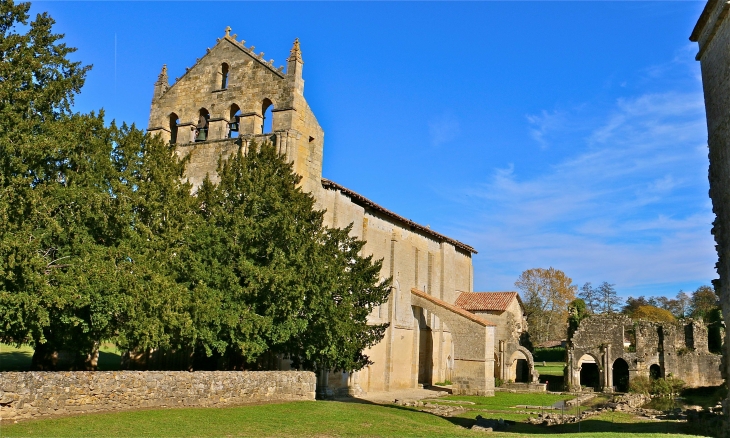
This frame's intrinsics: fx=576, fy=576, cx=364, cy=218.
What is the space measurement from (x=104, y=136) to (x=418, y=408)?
49.3 ft

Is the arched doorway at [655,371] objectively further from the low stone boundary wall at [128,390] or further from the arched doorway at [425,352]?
the low stone boundary wall at [128,390]

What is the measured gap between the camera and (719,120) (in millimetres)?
14391

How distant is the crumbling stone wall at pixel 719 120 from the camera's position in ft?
45.4

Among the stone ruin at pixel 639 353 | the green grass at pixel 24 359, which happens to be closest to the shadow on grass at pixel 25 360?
the green grass at pixel 24 359

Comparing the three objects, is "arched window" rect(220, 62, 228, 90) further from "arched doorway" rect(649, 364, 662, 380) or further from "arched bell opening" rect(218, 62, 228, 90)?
"arched doorway" rect(649, 364, 662, 380)

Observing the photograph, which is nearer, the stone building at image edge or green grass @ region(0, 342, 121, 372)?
the stone building at image edge

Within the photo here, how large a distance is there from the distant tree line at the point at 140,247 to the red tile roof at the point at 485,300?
18.9 m

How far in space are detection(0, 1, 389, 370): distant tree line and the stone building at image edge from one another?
380cm

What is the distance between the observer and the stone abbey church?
24.6 meters

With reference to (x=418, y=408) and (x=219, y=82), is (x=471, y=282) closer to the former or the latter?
(x=418, y=408)

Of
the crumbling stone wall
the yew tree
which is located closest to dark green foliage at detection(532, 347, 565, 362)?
the yew tree

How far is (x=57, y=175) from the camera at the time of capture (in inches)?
627

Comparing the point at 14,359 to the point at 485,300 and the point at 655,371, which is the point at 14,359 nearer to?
the point at 485,300

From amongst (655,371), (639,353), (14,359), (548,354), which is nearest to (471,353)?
(639,353)
